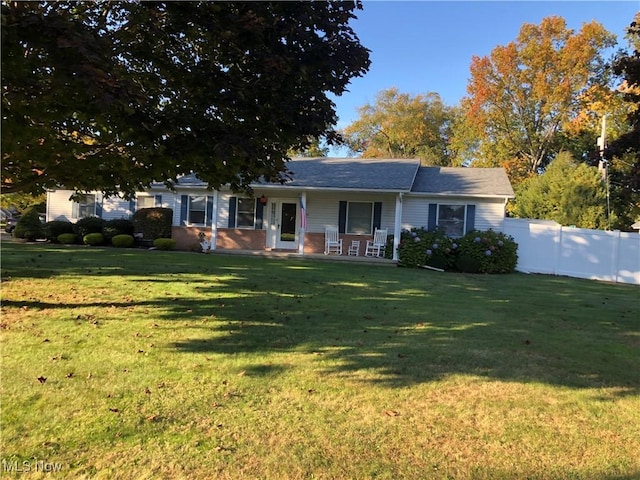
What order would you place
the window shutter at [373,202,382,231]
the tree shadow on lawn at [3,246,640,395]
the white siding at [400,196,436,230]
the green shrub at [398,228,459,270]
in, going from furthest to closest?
the window shutter at [373,202,382,231]
the white siding at [400,196,436,230]
the green shrub at [398,228,459,270]
the tree shadow on lawn at [3,246,640,395]

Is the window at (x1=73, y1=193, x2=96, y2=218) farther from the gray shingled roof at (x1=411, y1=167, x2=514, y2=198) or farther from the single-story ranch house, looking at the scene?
the gray shingled roof at (x1=411, y1=167, x2=514, y2=198)

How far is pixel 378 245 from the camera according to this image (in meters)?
18.4

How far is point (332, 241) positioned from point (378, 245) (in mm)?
1866

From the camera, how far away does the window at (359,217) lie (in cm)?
1917

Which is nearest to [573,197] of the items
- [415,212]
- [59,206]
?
[415,212]

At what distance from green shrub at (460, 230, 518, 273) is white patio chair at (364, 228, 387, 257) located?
306cm

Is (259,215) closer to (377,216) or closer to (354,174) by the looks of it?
(354,174)

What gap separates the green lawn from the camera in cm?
316

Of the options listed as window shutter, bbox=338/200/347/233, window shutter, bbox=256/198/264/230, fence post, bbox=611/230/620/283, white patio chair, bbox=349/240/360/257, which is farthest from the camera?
window shutter, bbox=256/198/264/230

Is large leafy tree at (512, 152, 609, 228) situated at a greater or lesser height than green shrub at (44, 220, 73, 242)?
greater

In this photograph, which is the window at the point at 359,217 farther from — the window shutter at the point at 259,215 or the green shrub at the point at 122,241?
the green shrub at the point at 122,241

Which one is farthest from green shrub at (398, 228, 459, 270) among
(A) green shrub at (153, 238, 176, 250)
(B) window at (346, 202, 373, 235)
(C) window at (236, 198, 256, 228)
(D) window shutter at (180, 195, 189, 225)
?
(D) window shutter at (180, 195, 189, 225)

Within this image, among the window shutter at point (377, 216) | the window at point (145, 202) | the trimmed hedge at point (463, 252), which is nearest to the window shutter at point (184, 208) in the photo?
the window at point (145, 202)

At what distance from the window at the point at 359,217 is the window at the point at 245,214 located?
13.4ft
